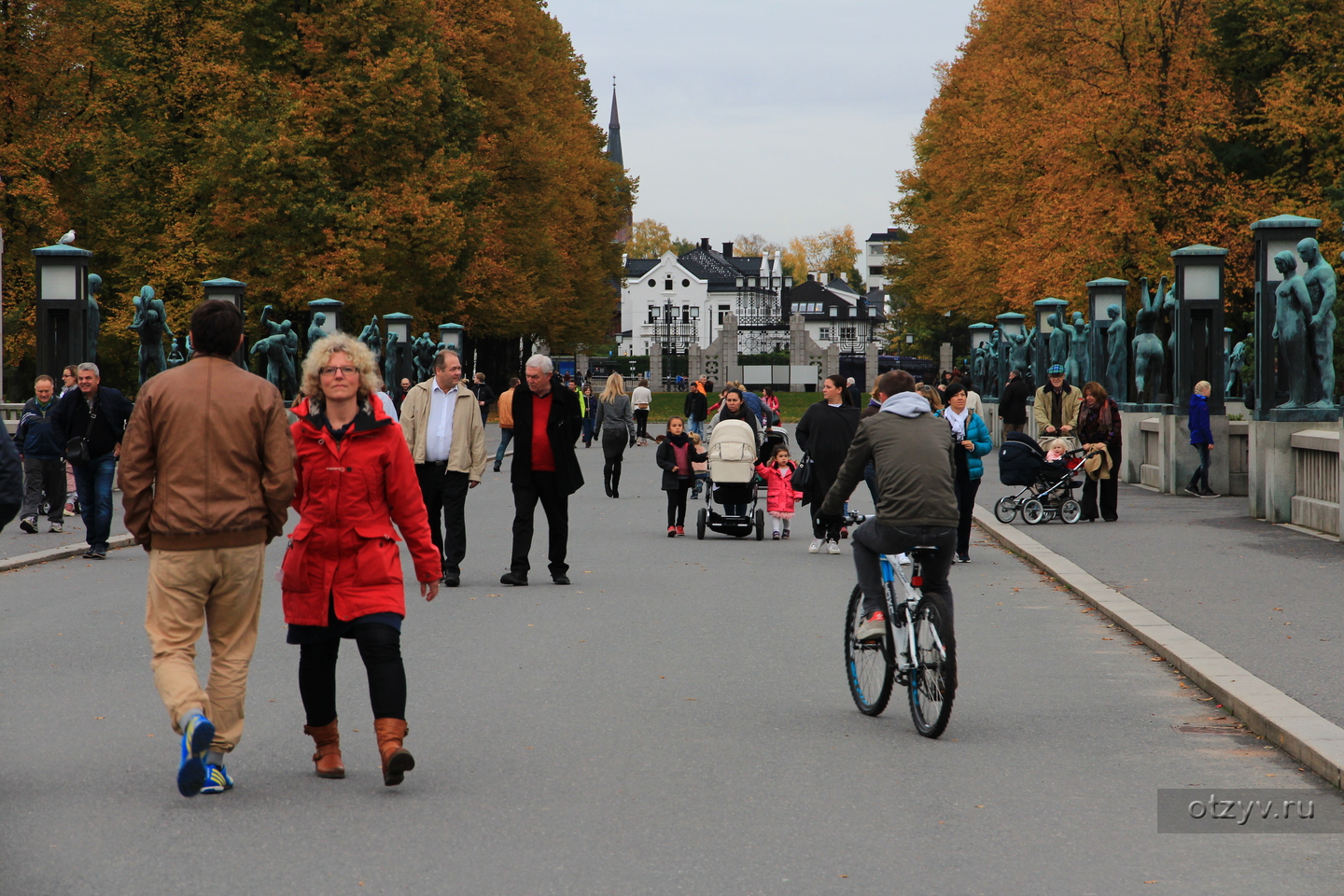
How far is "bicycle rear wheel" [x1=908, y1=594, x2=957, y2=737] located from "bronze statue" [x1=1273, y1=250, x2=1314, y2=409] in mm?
11580

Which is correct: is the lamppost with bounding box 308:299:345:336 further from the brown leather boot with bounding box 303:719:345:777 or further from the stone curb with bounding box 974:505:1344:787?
the brown leather boot with bounding box 303:719:345:777

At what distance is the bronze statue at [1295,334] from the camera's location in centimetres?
1736

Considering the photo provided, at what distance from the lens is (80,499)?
1500 centimetres

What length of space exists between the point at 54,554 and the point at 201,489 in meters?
9.56

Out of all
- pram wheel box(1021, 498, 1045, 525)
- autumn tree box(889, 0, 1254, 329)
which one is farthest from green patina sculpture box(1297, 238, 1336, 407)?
autumn tree box(889, 0, 1254, 329)

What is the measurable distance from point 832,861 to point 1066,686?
3.56m

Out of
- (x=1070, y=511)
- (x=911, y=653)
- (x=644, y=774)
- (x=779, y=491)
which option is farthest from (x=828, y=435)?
(x=644, y=774)

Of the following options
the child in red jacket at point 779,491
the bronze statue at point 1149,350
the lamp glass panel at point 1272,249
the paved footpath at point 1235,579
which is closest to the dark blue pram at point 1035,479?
the paved footpath at point 1235,579

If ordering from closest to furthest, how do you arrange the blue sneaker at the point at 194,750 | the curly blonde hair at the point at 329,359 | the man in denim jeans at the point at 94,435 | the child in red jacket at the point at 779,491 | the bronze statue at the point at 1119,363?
the blue sneaker at the point at 194,750 → the curly blonde hair at the point at 329,359 → the man in denim jeans at the point at 94,435 → the child in red jacket at the point at 779,491 → the bronze statue at the point at 1119,363

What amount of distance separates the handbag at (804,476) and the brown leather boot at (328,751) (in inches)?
352

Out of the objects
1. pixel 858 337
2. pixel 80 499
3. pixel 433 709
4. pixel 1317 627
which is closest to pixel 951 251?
pixel 80 499

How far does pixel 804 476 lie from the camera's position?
590 inches

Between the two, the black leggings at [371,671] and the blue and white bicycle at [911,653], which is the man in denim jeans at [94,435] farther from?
the black leggings at [371,671]

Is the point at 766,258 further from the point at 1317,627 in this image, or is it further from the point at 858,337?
the point at 1317,627
